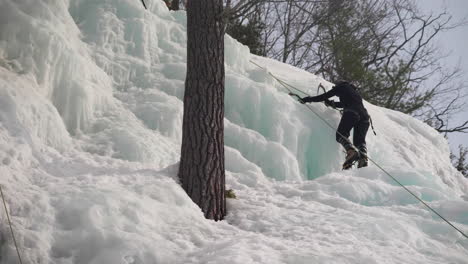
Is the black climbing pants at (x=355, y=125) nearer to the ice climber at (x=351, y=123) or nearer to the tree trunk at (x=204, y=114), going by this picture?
the ice climber at (x=351, y=123)

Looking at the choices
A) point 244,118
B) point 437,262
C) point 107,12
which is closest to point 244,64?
point 244,118

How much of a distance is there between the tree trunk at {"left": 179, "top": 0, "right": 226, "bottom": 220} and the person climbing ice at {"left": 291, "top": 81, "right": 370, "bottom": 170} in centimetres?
265

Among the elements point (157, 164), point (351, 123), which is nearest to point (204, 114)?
point (157, 164)

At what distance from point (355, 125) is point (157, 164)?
3136mm

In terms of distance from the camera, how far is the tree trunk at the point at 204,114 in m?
3.28

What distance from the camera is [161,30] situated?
6.20 metres

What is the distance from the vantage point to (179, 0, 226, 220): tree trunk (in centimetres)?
328

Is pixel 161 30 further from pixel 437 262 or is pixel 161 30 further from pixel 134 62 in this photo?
pixel 437 262

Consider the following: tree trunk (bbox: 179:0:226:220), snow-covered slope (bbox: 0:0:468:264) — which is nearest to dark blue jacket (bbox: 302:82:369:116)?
snow-covered slope (bbox: 0:0:468:264)

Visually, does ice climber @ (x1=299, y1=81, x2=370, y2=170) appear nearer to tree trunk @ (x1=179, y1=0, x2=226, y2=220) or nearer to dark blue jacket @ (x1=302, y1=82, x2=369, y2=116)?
dark blue jacket @ (x1=302, y1=82, x2=369, y2=116)

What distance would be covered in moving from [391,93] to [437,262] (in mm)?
14406

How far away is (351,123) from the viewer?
Answer: 5.69m

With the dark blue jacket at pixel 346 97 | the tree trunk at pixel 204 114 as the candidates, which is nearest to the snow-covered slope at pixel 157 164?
the tree trunk at pixel 204 114

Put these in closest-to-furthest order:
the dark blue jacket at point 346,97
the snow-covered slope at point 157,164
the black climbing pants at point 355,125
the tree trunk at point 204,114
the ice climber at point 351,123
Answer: the snow-covered slope at point 157,164
the tree trunk at point 204,114
the ice climber at point 351,123
the black climbing pants at point 355,125
the dark blue jacket at point 346,97
